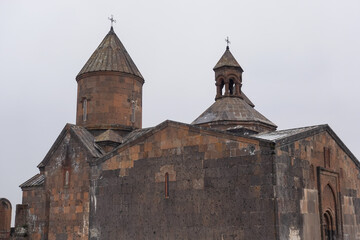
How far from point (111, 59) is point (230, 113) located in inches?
204

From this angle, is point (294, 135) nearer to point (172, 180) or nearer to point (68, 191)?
point (172, 180)

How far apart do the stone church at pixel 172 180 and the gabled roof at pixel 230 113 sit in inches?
145

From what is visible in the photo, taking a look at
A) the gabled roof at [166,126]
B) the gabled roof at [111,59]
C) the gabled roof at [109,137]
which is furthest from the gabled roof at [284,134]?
the gabled roof at [111,59]

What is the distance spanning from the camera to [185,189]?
383 inches

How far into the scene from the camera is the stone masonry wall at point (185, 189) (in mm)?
8703

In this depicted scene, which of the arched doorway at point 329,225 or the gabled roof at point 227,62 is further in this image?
→ the gabled roof at point 227,62

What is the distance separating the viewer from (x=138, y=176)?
1068cm

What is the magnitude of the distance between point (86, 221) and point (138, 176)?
2076 millimetres

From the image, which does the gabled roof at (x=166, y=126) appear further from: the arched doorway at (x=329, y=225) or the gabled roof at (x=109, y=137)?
the arched doorway at (x=329, y=225)

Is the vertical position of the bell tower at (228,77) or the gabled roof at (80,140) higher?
the bell tower at (228,77)

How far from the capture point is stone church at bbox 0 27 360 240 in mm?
8758

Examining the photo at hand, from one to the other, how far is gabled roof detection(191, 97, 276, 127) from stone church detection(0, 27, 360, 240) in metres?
3.68

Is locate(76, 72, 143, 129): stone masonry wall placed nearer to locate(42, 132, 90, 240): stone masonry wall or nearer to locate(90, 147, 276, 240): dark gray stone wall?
locate(42, 132, 90, 240): stone masonry wall

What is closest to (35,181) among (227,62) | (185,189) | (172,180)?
(172,180)
